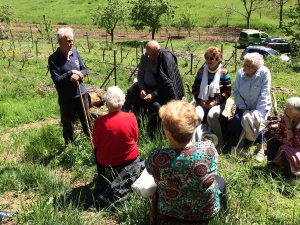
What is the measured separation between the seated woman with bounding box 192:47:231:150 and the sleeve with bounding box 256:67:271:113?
19.6 inches

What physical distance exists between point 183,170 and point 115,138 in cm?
139

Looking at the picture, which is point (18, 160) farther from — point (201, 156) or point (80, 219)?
point (201, 156)

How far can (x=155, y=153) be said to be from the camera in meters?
2.38

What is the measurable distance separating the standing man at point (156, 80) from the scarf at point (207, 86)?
0.41 m

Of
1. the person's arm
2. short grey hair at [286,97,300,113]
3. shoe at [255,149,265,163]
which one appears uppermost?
short grey hair at [286,97,300,113]

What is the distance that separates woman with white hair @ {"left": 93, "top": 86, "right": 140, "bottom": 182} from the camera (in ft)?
11.6

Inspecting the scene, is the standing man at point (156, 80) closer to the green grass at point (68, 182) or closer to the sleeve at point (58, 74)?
the green grass at point (68, 182)

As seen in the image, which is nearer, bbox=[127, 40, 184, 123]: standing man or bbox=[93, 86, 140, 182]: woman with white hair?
bbox=[93, 86, 140, 182]: woman with white hair

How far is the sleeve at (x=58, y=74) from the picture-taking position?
14.8ft

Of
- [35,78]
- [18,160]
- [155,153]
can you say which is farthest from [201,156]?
[35,78]

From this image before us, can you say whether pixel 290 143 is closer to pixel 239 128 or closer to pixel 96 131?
pixel 239 128

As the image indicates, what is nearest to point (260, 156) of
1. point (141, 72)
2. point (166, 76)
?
point (166, 76)

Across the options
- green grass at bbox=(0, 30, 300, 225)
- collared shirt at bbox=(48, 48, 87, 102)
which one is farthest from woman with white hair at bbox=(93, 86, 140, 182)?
collared shirt at bbox=(48, 48, 87, 102)

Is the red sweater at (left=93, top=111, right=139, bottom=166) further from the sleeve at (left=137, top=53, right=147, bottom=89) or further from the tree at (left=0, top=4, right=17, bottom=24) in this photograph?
the tree at (left=0, top=4, right=17, bottom=24)
